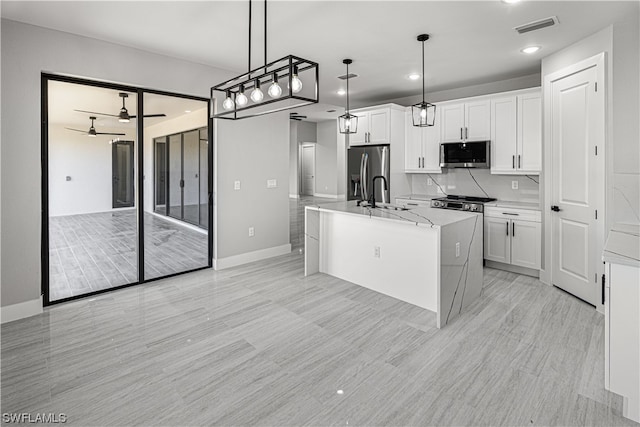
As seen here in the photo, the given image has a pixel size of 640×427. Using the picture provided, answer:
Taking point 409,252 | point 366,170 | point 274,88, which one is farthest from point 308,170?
point 274,88

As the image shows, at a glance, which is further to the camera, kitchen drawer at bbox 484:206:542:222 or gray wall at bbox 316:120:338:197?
gray wall at bbox 316:120:338:197

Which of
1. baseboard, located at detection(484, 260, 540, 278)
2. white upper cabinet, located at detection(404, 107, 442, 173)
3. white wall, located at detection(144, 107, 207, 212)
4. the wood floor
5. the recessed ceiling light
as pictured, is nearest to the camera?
the wood floor

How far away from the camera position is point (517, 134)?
182 inches

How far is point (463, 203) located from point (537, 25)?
234 cm

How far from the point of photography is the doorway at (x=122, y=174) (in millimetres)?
3848

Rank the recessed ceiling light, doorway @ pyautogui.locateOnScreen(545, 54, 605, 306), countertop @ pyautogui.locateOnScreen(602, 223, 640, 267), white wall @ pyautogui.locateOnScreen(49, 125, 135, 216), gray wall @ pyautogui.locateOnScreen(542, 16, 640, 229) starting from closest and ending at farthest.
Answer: countertop @ pyautogui.locateOnScreen(602, 223, 640, 267) → gray wall @ pyautogui.locateOnScreen(542, 16, 640, 229) → doorway @ pyautogui.locateOnScreen(545, 54, 605, 306) → white wall @ pyautogui.locateOnScreen(49, 125, 135, 216) → the recessed ceiling light

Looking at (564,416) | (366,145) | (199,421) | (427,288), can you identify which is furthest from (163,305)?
(366,145)

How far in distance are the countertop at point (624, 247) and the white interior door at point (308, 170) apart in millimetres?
10252

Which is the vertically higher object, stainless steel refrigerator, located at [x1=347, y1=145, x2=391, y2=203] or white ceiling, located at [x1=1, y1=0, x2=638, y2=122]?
white ceiling, located at [x1=1, y1=0, x2=638, y2=122]

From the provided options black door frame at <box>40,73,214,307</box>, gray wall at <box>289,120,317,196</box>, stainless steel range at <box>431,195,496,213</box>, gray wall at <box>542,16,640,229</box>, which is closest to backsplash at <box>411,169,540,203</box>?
stainless steel range at <box>431,195,496,213</box>

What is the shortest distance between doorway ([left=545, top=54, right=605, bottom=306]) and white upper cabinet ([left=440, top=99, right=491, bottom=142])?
100cm

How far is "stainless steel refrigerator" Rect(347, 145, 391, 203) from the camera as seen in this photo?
5.86 meters

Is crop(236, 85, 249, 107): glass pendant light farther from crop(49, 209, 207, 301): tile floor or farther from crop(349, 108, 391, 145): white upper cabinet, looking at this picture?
crop(349, 108, 391, 145): white upper cabinet

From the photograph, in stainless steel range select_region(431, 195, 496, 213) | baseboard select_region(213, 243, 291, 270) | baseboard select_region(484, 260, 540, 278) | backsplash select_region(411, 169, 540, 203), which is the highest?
backsplash select_region(411, 169, 540, 203)
